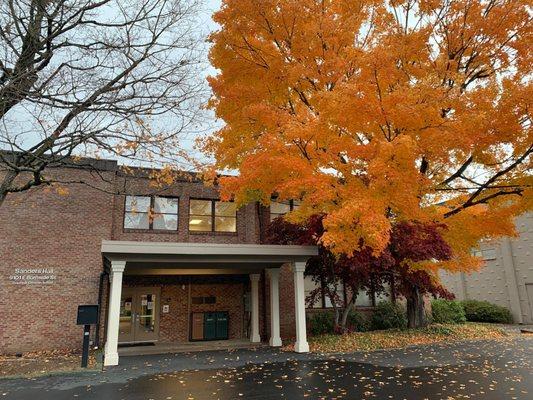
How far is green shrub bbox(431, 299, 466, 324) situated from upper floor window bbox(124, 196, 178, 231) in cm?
1451

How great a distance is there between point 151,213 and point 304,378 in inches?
391

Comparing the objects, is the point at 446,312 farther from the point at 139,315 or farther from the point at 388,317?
the point at 139,315

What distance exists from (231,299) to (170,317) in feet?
9.01

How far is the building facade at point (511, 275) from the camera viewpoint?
22.9 metres

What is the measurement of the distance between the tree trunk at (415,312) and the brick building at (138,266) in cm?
473

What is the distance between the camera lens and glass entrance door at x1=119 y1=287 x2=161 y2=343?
51.6 feet

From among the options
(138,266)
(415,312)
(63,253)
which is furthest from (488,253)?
(63,253)

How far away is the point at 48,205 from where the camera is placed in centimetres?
1495

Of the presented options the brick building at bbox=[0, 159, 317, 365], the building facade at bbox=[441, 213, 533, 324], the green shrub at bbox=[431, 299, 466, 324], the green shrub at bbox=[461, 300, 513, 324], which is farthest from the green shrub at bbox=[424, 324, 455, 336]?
the green shrub at bbox=[461, 300, 513, 324]

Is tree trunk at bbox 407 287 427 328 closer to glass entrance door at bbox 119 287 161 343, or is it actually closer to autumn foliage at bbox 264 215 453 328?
autumn foliage at bbox 264 215 453 328

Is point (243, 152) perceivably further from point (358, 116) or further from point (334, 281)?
point (334, 281)

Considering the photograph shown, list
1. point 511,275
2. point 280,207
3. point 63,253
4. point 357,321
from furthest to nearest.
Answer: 1. point 511,275
2. point 280,207
3. point 357,321
4. point 63,253

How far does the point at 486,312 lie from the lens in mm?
23906

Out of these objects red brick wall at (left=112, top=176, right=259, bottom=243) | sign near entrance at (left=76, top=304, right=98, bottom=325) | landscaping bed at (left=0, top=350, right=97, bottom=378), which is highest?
red brick wall at (left=112, top=176, right=259, bottom=243)
